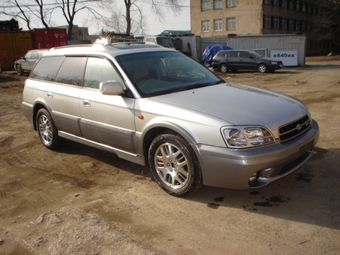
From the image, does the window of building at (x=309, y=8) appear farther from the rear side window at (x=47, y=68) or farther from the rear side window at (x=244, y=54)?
the rear side window at (x=47, y=68)

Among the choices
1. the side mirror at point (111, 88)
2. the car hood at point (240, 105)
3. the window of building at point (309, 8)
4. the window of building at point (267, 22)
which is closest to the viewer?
the car hood at point (240, 105)

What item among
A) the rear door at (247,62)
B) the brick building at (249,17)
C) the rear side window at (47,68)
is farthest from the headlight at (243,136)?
the brick building at (249,17)

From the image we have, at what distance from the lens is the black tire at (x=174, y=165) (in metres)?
3.71

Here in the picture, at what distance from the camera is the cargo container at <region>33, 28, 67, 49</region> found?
1017 inches

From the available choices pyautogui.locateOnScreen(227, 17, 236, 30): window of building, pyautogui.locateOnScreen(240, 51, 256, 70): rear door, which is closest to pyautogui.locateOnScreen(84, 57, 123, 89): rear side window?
pyautogui.locateOnScreen(240, 51, 256, 70): rear door

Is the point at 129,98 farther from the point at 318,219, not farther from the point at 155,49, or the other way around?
the point at 318,219

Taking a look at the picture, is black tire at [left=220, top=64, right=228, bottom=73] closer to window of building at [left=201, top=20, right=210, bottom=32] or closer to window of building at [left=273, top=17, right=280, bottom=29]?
window of building at [left=273, top=17, right=280, bottom=29]

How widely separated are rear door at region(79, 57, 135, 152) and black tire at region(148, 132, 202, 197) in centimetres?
43

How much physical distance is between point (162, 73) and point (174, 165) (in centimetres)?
141

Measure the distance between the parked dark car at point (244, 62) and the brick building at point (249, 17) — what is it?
2316 cm

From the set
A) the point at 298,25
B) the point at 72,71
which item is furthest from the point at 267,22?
the point at 72,71

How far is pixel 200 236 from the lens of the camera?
10.4 ft

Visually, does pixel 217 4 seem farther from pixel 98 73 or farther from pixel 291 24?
pixel 98 73

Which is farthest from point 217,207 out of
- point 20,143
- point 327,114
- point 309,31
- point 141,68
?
point 309,31
